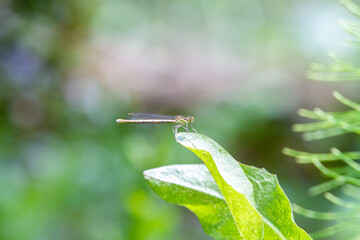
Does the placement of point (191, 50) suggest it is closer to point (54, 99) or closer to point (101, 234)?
point (54, 99)

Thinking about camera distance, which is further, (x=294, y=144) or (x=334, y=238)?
(x=294, y=144)

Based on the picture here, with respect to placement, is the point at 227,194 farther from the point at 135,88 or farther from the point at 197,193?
the point at 135,88

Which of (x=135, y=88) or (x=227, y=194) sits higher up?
(x=227, y=194)

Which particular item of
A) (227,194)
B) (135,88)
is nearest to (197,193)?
(227,194)

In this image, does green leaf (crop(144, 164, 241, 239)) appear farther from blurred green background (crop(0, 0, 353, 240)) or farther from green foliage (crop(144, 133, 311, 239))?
blurred green background (crop(0, 0, 353, 240))

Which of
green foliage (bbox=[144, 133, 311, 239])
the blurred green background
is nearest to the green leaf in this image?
green foliage (bbox=[144, 133, 311, 239])

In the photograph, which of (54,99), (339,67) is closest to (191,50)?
(54,99)
